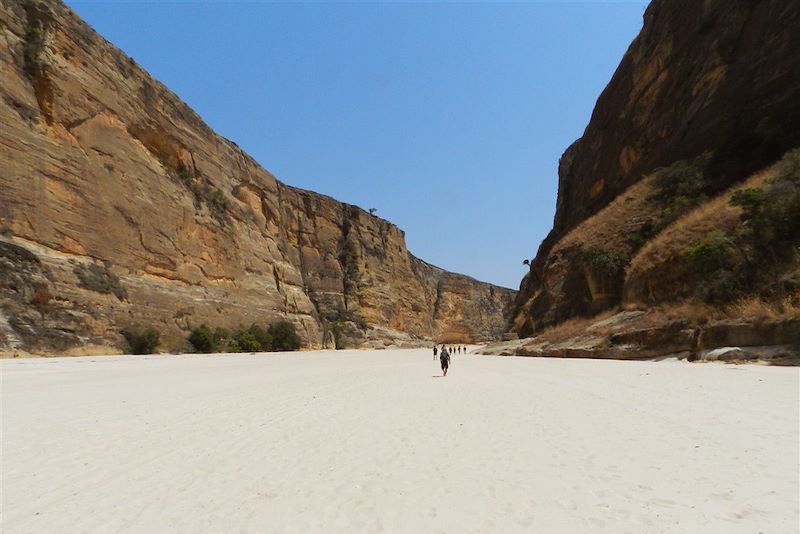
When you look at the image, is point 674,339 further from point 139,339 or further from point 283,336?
point 283,336

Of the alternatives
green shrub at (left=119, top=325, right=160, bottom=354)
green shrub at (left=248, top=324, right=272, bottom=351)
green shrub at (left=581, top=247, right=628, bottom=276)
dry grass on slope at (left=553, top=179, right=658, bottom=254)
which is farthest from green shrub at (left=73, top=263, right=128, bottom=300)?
dry grass on slope at (left=553, top=179, right=658, bottom=254)

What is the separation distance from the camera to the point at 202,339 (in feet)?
87.9

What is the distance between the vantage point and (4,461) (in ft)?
15.4

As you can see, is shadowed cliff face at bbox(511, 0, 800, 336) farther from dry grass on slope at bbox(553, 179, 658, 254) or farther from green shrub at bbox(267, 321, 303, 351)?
green shrub at bbox(267, 321, 303, 351)

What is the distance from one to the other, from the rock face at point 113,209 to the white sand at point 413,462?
44.1 ft

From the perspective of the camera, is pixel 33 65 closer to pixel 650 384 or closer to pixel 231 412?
pixel 231 412

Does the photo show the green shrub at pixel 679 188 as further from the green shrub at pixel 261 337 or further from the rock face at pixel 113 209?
the rock face at pixel 113 209

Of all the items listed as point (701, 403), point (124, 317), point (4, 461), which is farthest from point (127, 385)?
point (124, 317)

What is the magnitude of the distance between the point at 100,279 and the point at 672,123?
3245cm

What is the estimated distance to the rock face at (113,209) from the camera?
19.4 meters

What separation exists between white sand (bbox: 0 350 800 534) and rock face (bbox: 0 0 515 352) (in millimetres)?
13436

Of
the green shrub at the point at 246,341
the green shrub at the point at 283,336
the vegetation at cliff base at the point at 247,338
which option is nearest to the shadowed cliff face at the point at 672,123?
the green shrub at the point at 283,336

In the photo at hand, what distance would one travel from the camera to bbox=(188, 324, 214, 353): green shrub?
87.4 feet

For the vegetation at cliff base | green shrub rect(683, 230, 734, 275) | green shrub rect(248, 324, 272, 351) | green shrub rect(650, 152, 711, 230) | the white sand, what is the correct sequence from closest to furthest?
the white sand, green shrub rect(683, 230, 734, 275), green shrub rect(650, 152, 711, 230), the vegetation at cliff base, green shrub rect(248, 324, 272, 351)
